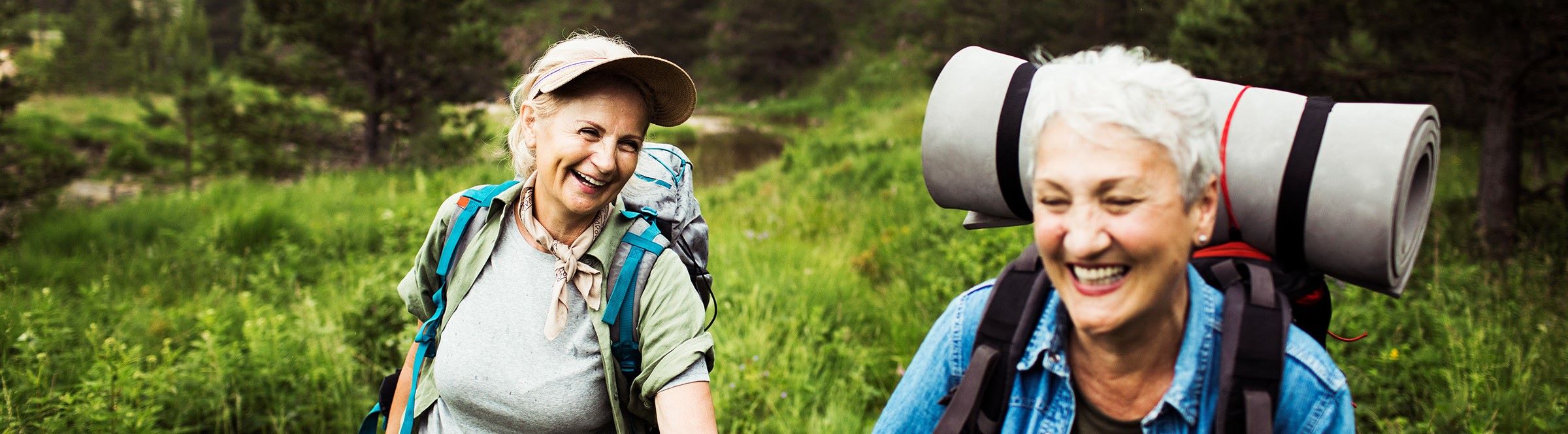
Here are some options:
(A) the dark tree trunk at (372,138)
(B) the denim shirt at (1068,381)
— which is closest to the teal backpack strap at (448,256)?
(B) the denim shirt at (1068,381)

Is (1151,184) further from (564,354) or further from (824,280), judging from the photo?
(824,280)

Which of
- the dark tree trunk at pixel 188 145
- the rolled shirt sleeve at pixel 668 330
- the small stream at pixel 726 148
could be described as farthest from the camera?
the dark tree trunk at pixel 188 145

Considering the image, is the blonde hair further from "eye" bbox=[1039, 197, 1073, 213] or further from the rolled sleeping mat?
"eye" bbox=[1039, 197, 1073, 213]

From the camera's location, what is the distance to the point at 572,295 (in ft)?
5.91

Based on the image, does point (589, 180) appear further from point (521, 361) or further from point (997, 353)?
point (997, 353)

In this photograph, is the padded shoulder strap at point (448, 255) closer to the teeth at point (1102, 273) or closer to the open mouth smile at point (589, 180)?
the open mouth smile at point (589, 180)

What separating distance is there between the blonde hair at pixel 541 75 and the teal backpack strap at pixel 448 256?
3.1 inches

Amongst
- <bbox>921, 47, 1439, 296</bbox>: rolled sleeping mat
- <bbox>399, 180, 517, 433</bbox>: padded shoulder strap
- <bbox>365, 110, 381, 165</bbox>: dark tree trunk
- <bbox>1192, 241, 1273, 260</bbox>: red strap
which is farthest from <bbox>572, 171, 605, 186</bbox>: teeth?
<bbox>365, 110, 381, 165</bbox>: dark tree trunk

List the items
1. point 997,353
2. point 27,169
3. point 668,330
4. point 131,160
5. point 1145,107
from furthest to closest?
point 131,160
point 27,169
point 668,330
point 997,353
point 1145,107

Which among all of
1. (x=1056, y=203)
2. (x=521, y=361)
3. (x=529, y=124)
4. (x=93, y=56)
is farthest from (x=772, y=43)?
(x=1056, y=203)

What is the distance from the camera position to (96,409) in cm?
272

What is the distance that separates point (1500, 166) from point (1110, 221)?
20.6 ft

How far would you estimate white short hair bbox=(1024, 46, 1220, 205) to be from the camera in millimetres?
1215

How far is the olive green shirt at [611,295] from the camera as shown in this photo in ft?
5.64
